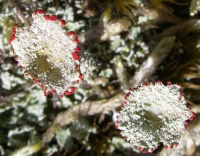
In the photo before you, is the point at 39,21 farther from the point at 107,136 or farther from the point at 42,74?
the point at 107,136

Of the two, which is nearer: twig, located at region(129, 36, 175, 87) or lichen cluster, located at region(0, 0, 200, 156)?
lichen cluster, located at region(0, 0, 200, 156)

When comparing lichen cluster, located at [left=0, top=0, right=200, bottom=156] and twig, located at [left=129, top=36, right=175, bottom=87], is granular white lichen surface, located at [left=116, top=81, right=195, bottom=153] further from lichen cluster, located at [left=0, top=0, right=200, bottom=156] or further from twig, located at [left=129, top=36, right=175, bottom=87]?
twig, located at [left=129, top=36, right=175, bottom=87]

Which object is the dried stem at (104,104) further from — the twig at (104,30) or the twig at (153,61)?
the twig at (104,30)

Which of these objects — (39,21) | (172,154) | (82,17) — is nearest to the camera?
(39,21)

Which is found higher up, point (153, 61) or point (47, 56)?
point (47, 56)

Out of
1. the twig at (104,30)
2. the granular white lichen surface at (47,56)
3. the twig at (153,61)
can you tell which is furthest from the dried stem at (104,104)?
the granular white lichen surface at (47,56)

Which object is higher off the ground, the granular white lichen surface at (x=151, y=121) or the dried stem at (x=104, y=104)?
the dried stem at (x=104, y=104)

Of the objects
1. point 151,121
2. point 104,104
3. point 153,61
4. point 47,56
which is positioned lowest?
point 151,121

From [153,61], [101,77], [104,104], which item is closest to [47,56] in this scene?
[101,77]

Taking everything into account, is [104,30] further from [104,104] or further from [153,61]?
[104,104]

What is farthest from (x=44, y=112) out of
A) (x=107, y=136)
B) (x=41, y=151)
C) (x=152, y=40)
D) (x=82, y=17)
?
(x=152, y=40)

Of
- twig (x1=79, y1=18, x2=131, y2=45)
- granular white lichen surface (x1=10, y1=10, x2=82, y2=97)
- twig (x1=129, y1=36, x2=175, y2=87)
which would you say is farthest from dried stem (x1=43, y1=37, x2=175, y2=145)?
granular white lichen surface (x1=10, y1=10, x2=82, y2=97)
